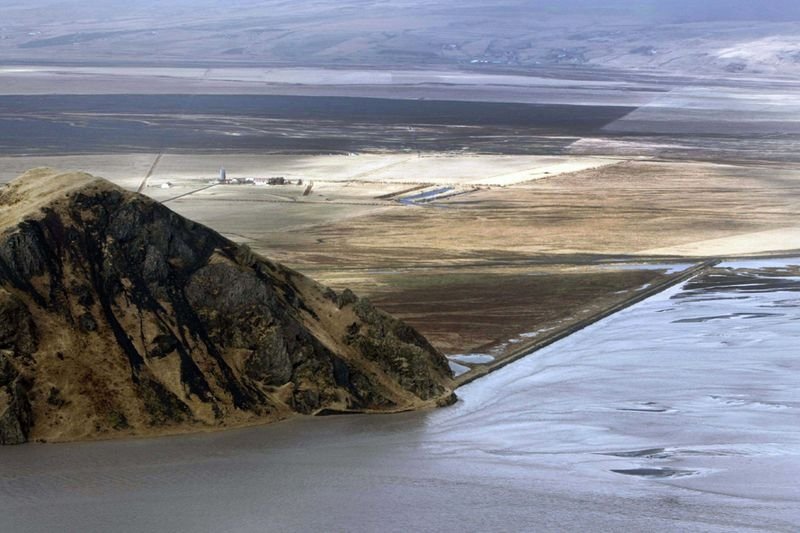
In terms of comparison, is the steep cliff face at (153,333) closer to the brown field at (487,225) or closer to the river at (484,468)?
the river at (484,468)

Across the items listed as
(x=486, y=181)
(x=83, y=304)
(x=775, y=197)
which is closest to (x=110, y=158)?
(x=486, y=181)

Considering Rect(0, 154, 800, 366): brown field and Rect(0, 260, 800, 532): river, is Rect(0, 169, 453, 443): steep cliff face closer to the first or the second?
Rect(0, 260, 800, 532): river

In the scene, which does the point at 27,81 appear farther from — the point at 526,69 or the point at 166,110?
the point at 526,69

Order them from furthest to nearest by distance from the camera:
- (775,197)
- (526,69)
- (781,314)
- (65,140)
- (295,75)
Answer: (526,69) < (295,75) < (65,140) < (775,197) < (781,314)

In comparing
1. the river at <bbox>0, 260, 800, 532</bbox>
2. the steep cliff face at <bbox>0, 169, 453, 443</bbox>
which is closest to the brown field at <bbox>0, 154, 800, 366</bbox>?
the river at <bbox>0, 260, 800, 532</bbox>

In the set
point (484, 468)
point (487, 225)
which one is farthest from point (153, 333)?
point (487, 225)
